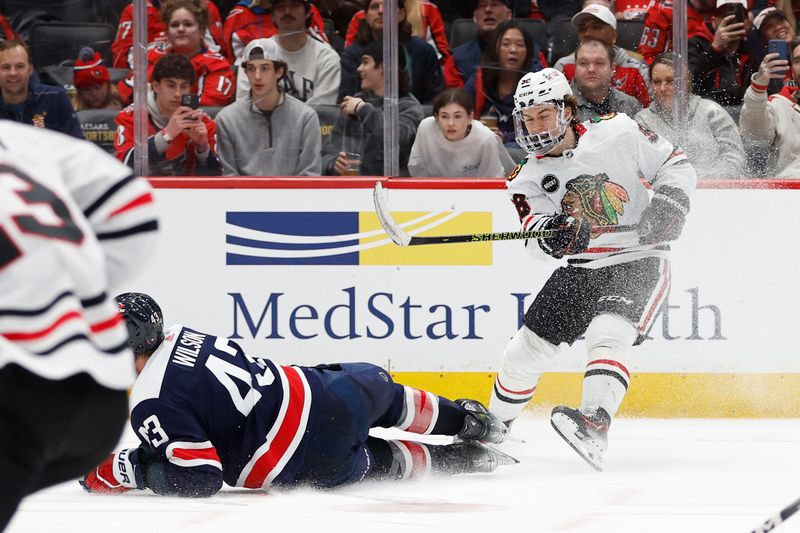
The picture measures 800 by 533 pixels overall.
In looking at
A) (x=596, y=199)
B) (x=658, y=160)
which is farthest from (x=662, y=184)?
(x=596, y=199)

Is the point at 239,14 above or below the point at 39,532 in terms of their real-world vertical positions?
above

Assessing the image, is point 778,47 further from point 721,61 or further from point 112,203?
point 112,203

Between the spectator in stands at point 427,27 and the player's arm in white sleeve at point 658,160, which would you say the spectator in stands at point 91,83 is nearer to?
the spectator in stands at point 427,27

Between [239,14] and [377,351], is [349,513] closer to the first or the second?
[377,351]

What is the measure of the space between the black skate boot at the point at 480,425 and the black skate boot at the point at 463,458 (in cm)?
3

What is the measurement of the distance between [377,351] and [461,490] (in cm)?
142

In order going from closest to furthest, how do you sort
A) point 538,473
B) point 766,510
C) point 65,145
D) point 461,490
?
point 65,145 → point 766,510 → point 461,490 → point 538,473

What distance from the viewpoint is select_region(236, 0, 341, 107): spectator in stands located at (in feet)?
16.6

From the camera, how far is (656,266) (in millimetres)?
4137

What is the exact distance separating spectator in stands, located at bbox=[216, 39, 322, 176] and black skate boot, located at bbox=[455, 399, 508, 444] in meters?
1.53

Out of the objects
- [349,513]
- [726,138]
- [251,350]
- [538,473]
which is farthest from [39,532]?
[726,138]

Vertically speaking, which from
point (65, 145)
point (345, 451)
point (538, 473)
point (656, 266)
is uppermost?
point (65, 145)

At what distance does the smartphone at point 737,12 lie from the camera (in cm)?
508

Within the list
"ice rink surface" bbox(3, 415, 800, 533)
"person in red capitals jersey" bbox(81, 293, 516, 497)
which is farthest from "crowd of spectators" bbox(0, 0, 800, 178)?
"person in red capitals jersey" bbox(81, 293, 516, 497)
